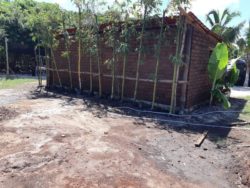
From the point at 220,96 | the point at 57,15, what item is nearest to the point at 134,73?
the point at 220,96

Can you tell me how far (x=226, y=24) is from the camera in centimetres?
1941

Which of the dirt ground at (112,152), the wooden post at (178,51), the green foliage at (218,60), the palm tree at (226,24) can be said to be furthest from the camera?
the palm tree at (226,24)

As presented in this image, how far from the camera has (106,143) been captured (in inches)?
183

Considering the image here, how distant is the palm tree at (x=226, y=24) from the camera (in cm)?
1817

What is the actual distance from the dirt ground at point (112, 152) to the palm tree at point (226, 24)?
13194 millimetres

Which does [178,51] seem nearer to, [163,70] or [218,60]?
[163,70]

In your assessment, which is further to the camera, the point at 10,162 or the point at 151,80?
the point at 151,80

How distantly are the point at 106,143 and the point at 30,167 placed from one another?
1499mm

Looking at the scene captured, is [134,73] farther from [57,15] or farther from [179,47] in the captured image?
[57,15]

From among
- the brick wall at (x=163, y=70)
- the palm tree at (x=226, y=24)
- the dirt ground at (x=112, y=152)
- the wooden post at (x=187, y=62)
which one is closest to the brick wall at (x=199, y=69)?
the brick wall at (x=163, y=70)

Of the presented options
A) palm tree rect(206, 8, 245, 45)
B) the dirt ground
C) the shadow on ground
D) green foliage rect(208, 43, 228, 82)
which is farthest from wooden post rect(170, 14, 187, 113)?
palm tree rect(206, 8, 245, 45)

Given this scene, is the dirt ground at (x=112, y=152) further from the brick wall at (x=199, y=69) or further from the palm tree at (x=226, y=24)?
the palm tree at (x=226, y=24)

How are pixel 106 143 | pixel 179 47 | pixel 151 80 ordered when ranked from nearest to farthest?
pixel 106 143, pixel 179 47, pixel 151 80

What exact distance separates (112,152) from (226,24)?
1847 centimetres
